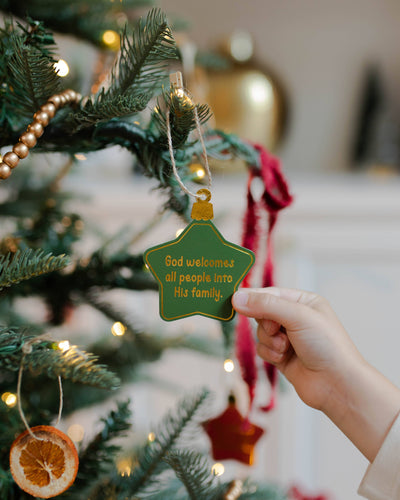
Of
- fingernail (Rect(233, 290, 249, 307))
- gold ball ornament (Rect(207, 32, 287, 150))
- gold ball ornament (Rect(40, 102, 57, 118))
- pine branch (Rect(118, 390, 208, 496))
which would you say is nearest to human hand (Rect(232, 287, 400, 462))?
fingernail (Rect(233, 290, 249, 307))

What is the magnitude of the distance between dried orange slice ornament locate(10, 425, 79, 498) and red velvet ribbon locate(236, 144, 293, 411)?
7.6 inches

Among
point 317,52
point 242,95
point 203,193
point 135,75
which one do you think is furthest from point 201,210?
point 317,52

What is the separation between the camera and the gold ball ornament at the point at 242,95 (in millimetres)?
1169

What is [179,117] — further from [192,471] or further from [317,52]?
[317,52]

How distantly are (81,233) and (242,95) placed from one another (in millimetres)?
703

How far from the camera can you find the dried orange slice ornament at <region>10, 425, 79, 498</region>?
353mm

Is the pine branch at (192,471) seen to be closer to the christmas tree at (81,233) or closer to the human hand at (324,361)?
the christmas tree at (81,233)

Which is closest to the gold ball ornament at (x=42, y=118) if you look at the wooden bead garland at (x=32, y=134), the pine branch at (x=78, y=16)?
the wooden bead garland at (x=32, y=134)

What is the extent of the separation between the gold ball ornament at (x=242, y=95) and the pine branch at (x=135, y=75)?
82 cm

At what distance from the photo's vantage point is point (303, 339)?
1.30ft

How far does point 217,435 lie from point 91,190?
2.48 ft

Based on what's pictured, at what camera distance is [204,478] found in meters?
0.40

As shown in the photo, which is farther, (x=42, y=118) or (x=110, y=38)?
(x=110, y=38)

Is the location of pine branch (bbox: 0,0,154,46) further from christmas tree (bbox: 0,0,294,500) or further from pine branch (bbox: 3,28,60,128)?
pine branch (bbox: 3,28,60,128)
